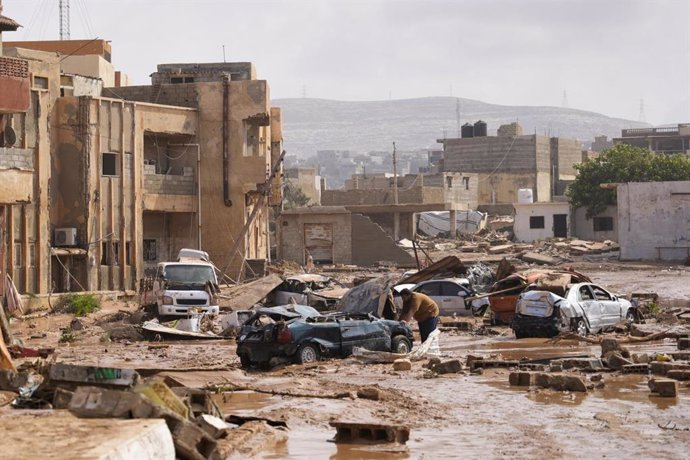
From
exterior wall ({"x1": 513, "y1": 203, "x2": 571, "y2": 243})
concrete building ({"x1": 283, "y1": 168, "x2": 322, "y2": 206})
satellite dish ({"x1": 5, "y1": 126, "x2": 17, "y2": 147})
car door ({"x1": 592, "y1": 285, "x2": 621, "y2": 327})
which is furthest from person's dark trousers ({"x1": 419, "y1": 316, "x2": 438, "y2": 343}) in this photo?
concrete building ({"x1": 283, "y1": 168, "x2": 322, "y2": 206})

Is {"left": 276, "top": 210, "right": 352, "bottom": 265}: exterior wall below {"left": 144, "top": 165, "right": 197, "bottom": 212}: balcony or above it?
below

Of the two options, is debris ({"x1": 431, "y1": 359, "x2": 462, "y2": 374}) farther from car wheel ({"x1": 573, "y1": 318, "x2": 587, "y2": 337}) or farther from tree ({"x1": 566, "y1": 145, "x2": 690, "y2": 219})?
tree ({"x1": 566, "y1": 145, "x2": 690, "y2": 219})

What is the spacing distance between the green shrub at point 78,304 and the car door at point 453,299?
10.9 m

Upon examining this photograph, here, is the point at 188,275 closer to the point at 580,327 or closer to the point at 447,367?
the point at 580,327

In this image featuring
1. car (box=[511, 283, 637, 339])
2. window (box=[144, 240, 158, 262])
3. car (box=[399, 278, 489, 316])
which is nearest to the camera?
car (box=[511, 283, 637, 339])

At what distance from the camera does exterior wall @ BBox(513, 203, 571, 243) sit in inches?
3189

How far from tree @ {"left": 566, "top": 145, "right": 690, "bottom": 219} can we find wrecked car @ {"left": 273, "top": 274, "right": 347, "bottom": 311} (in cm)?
4455

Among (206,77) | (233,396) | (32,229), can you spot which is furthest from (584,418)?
(206,77)

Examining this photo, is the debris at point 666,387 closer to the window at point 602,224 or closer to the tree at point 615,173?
the tree at point 615,173

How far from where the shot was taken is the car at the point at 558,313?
91.1 feet

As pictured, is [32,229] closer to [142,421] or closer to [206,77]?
[206,77]

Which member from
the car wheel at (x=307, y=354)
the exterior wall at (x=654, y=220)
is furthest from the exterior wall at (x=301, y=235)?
the car wheel at (x=307, y=354)

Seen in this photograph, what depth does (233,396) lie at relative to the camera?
17953 millimetres

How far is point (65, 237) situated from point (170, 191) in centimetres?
630
